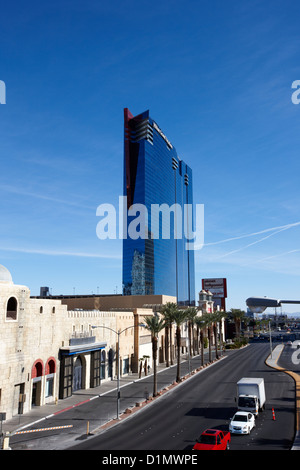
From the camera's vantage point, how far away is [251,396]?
36438 mm


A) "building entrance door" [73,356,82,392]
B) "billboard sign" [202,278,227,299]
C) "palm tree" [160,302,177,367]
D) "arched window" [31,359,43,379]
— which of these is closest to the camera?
"arched window" [31,359,43,379]

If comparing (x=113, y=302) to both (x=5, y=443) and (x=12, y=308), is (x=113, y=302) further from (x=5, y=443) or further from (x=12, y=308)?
(x=5, y=443)

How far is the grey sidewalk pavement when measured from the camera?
3339cm

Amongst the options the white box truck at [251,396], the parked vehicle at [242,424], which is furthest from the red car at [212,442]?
the white box truck at [251,396]

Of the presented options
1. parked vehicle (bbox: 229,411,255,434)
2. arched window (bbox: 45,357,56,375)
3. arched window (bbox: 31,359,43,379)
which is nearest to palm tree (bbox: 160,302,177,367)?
arched window (bbox: 45,357,56,375)

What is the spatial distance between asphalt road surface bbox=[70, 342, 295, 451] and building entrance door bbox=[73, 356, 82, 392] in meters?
11.8

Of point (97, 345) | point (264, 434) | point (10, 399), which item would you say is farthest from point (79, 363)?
point (264, 434)

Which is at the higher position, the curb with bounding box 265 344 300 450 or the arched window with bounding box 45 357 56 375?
the arched window with bounding box 45 357 56 375

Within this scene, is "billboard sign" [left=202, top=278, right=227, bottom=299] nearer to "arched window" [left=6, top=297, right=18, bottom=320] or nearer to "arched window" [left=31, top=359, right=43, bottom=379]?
"arched window" [left=31, top=359, right=43, bottom=379]

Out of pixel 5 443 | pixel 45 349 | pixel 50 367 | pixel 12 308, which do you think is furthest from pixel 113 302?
pixel 5 443

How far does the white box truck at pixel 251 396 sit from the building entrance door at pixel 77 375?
21997mm

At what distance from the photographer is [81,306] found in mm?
87500

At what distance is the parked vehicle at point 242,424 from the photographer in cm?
3011
